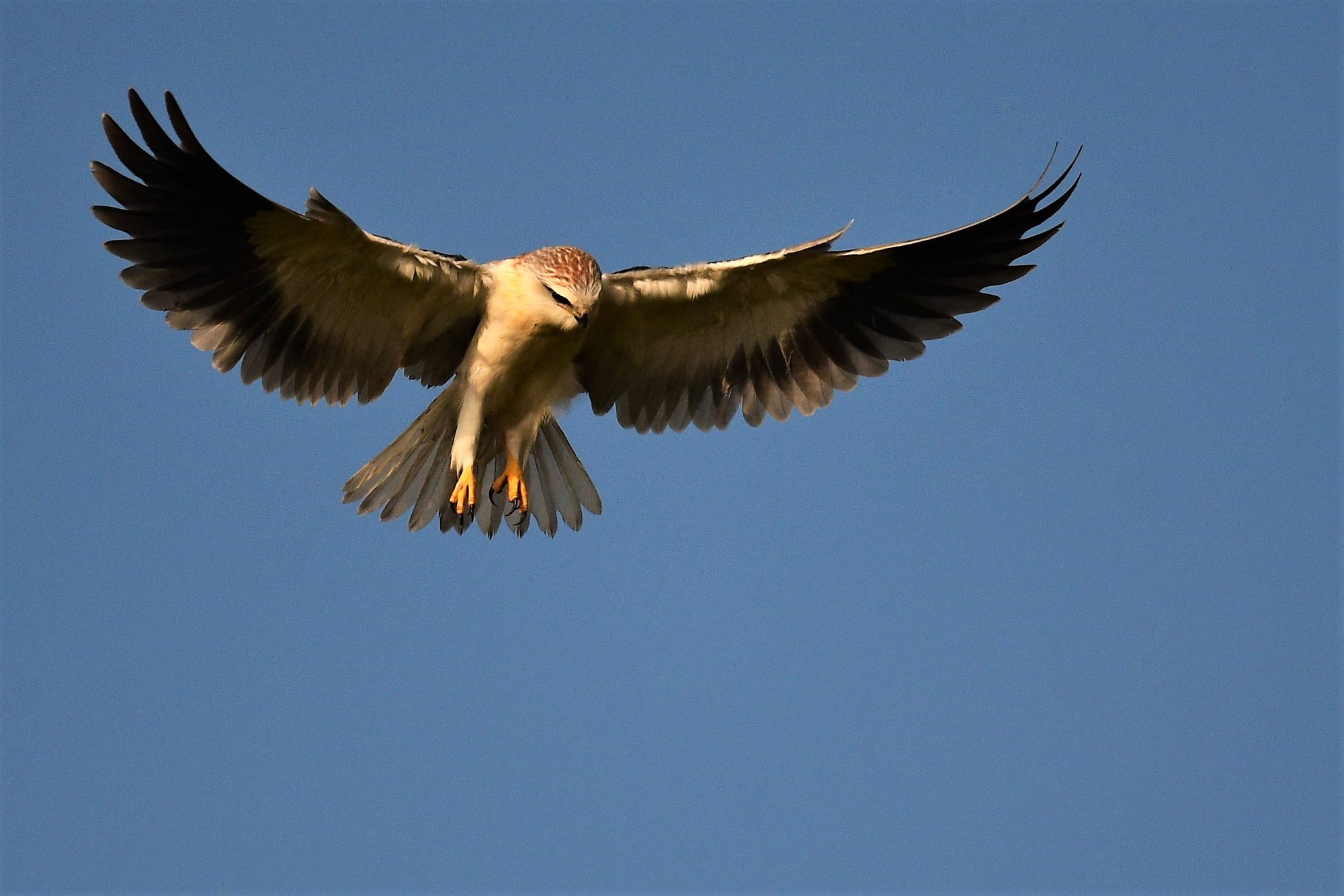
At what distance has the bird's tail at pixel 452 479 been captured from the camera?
8.21 m

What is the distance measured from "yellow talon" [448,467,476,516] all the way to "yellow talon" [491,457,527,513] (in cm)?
32

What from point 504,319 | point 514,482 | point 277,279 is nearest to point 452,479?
point 514,482

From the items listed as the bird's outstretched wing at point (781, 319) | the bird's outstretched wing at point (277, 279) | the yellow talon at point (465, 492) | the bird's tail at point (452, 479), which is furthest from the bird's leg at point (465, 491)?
the bird's outstretched wing at point (781, 319)

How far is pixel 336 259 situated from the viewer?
749 cm

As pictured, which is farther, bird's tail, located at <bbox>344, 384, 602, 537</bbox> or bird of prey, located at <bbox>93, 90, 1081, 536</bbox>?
bird's tail, located at <bbox>344, 384, 602, 537</bbox>

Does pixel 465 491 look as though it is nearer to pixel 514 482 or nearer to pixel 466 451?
pixel 466 451

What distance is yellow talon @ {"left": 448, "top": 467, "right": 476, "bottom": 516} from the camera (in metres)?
7.73

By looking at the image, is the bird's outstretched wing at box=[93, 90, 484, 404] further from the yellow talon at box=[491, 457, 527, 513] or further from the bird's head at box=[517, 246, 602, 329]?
the yellow talon at box=[491, 457, 527, 513]

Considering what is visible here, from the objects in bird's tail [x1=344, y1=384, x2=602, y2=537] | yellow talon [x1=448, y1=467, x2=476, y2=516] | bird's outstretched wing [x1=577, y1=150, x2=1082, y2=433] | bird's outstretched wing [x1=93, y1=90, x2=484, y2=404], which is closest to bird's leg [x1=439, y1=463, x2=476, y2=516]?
yellow talon [x1=448, y1=467, x2=476, y2=516]

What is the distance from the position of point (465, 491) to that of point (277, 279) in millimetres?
1353

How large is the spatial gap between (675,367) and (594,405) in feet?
1.66

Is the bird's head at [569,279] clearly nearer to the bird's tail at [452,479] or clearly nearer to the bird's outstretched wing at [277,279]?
the bird's outstretched wing at [277,279]

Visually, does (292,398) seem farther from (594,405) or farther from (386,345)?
(594,405)

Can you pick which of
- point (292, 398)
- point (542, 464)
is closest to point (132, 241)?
point (292, 398)
